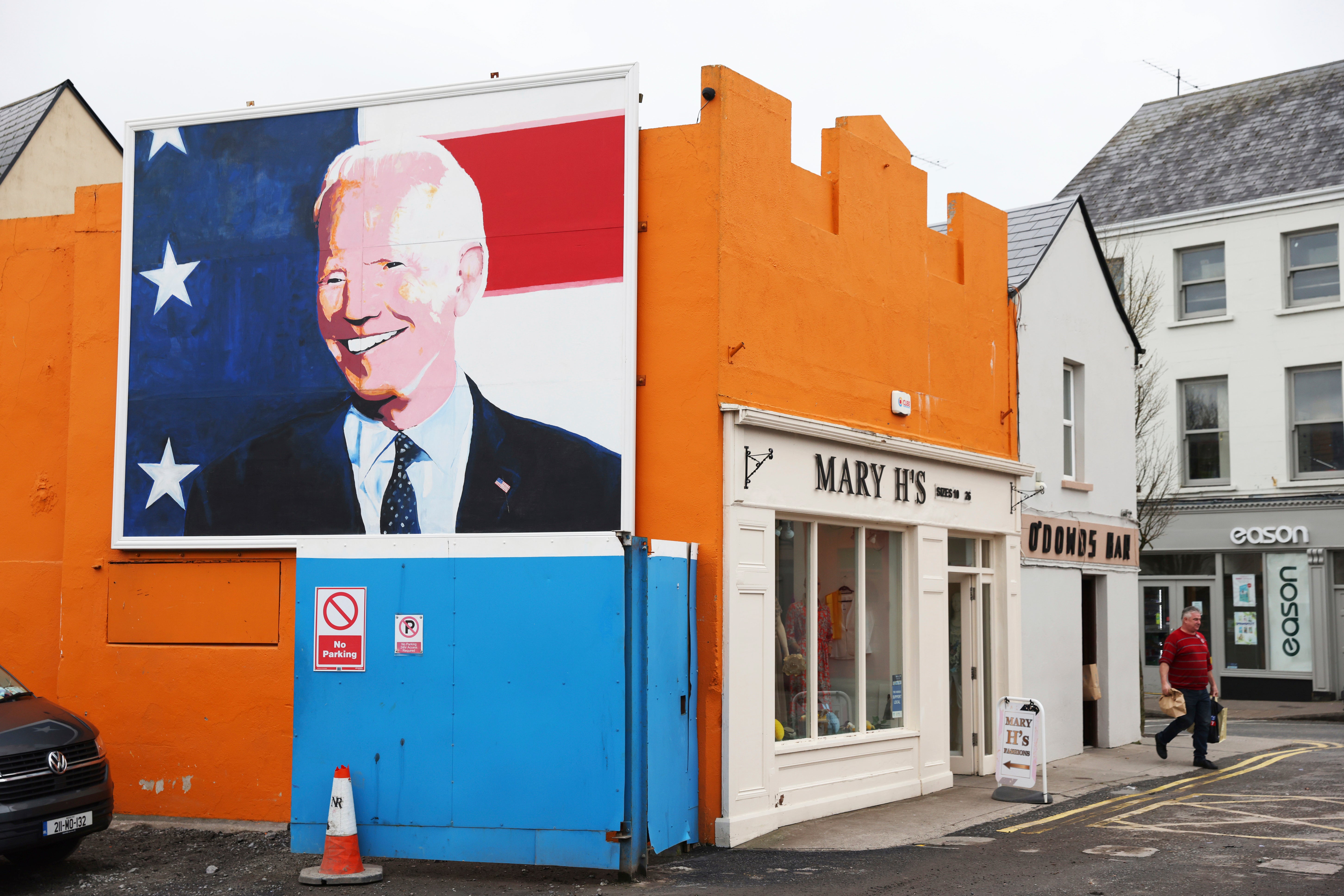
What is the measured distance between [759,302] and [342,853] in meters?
5.82

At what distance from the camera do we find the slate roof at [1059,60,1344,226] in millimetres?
26344

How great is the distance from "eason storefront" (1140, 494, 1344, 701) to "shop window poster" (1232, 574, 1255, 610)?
15 mm

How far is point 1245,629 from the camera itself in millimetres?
25859

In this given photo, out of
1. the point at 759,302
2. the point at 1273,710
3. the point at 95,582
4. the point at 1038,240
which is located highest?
the point at 1038,240

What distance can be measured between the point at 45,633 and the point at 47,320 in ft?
10.4

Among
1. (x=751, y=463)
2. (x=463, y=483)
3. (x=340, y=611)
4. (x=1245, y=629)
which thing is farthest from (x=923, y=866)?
(x=1245, y=629)

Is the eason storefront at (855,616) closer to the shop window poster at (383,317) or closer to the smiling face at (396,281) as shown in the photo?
the shop window poster at (383,317)

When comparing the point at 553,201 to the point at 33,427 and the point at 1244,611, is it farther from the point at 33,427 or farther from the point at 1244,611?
the point at 1244,611

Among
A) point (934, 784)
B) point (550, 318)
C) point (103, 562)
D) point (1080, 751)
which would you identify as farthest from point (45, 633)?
point (1080, 751)

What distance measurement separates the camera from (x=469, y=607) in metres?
9.95

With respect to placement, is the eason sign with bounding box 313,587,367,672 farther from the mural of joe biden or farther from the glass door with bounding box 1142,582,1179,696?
the glass door with bounding box 1142,582,1179,696

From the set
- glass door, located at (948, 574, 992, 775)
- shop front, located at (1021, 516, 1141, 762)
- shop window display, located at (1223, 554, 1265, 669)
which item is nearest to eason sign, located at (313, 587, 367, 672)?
glass door, located at (948, 574, 992, 775)

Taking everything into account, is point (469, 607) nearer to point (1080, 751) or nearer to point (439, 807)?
point (439, 807)

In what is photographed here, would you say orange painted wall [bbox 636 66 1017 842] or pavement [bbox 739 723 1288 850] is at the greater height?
orange painted wall [bbox 636 66 1017 842]
